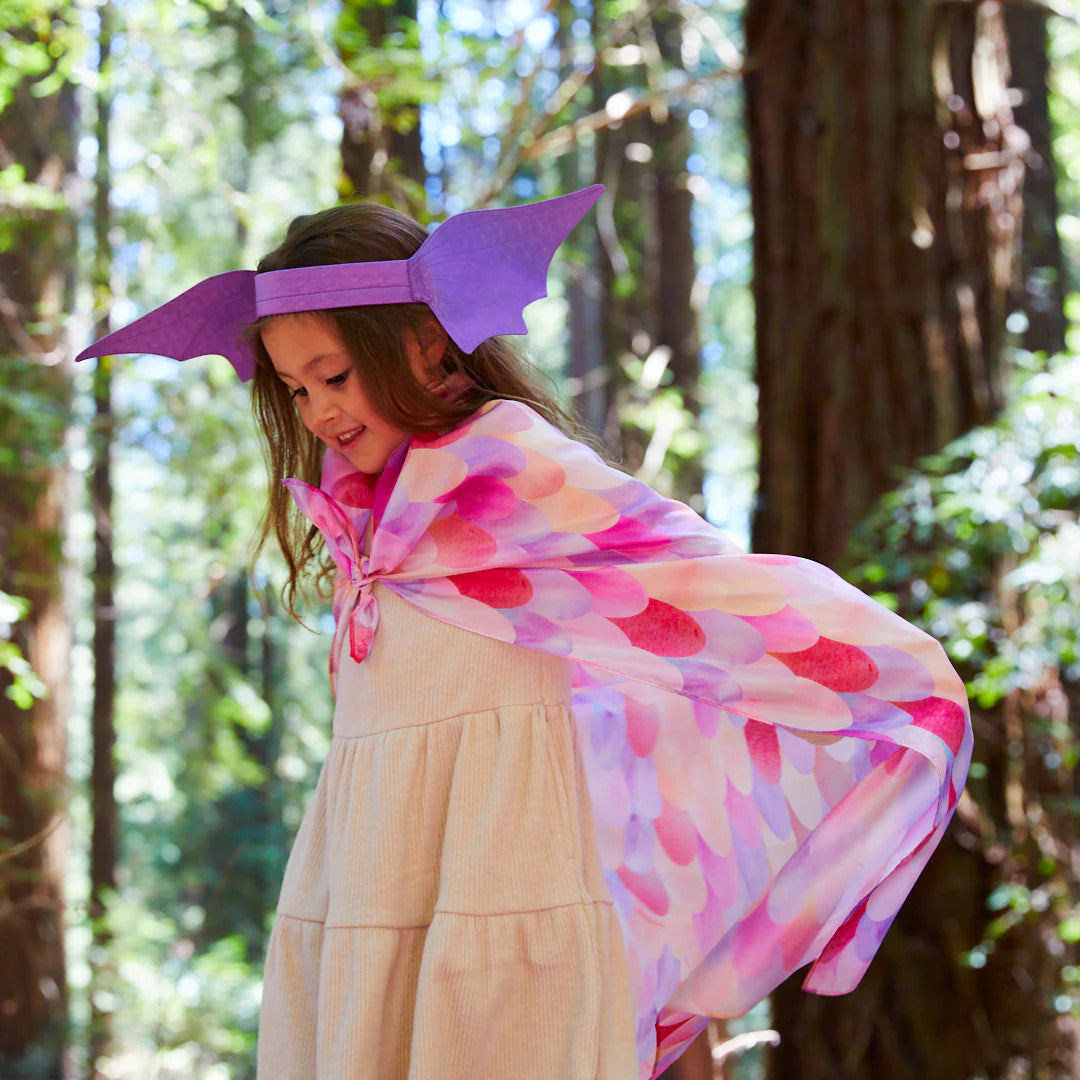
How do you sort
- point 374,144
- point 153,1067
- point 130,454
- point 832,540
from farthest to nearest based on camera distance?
point 130,454, point 153,1067, point 374,144, point 832,540

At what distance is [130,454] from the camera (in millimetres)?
9492

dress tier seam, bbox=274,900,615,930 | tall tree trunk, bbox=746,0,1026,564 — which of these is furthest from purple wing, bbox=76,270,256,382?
tall tree trunk, bbox=746,0,1026,564

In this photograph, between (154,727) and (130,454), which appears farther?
(154,727)

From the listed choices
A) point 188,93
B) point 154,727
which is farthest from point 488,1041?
point 154,727

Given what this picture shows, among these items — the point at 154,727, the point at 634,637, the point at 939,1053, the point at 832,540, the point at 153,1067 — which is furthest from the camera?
the point at 154,727

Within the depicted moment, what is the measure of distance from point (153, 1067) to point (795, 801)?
6.00 m

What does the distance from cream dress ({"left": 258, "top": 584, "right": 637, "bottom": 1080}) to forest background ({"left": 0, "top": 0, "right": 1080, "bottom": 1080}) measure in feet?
1.47

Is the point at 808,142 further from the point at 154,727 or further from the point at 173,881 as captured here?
the point at 173,881

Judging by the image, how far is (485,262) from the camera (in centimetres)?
171

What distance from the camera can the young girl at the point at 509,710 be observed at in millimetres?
1613

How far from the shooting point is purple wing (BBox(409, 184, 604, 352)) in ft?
5.57

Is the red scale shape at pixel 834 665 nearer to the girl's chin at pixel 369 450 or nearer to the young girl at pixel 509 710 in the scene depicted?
the young girl at pixel 509 710

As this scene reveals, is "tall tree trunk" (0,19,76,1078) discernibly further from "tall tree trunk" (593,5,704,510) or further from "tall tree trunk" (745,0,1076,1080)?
"tall tree trunk" (593,5,704,510)

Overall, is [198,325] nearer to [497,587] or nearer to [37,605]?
[497,587]
